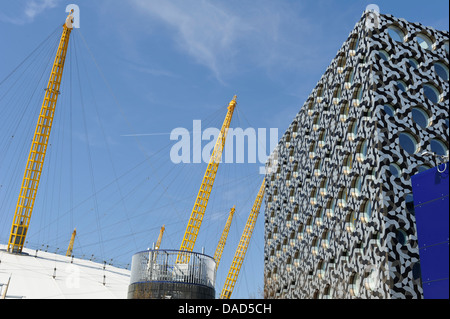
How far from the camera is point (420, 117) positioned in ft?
124

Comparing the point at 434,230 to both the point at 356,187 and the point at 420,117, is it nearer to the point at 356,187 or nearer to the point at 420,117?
the point at 356,187

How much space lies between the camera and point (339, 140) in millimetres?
42875

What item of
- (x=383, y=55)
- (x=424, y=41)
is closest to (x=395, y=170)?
(x=383, y=55)

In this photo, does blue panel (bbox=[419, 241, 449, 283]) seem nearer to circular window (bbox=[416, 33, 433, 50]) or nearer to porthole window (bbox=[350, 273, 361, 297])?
porthole window (bbox=[350, 273, 361, 297])

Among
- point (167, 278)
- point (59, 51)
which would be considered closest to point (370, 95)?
point (167, 278)

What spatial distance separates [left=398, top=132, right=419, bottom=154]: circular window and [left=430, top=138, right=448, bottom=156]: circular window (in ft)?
4.53

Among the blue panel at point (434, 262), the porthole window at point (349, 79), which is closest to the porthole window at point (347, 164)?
the porthole window at point (349, 79)

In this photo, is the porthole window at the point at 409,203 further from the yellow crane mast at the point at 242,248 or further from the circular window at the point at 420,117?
the yellow crane mast at the point at 242,248

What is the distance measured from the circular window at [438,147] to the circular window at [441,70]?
19.9 ft

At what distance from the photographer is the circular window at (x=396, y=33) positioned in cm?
4025

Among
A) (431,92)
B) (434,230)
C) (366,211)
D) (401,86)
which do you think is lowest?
(434,230)

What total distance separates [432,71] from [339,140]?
896 cm

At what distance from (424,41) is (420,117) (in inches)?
292
